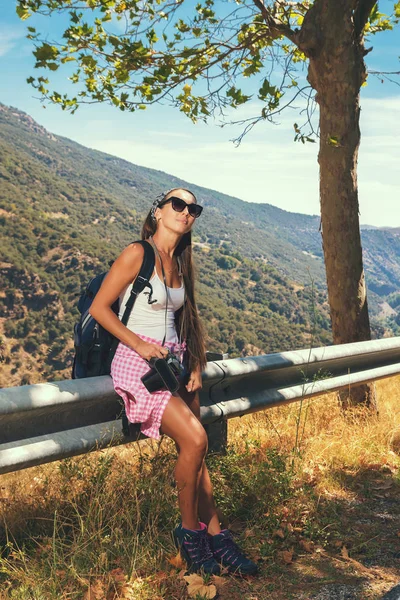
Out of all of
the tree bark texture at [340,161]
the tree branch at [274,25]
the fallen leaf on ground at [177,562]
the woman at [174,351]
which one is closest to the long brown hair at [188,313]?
the woman at [174,351]

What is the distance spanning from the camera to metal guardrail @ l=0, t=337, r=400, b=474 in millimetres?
2605

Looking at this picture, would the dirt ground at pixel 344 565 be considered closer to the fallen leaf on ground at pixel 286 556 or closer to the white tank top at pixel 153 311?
the fallen leaf on ground at pixel 286 556

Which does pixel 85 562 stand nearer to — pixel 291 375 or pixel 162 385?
pixel 162 385

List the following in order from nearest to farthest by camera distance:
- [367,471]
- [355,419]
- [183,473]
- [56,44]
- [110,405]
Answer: [183,473]
[110,405]
[367,471]
[355,419]
[56,44]

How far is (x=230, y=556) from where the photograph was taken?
9.25 feet

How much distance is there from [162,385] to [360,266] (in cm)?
354

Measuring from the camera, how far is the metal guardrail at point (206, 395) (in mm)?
2605

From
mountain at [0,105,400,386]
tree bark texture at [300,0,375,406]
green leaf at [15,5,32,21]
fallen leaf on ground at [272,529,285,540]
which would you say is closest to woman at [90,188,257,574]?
fallen leaf on ground at [272,529,285,540]

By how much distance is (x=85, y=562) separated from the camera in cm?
265

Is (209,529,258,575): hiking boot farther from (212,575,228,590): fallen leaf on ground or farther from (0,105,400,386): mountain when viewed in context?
(0,105,400,386): mountain

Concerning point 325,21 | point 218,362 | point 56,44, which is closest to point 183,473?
point 218,362

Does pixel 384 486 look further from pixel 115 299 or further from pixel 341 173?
pixel 341 173

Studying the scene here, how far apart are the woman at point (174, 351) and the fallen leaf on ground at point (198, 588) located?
0.11 metres

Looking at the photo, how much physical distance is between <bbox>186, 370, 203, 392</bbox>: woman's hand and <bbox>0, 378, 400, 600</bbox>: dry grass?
1.70 feet
